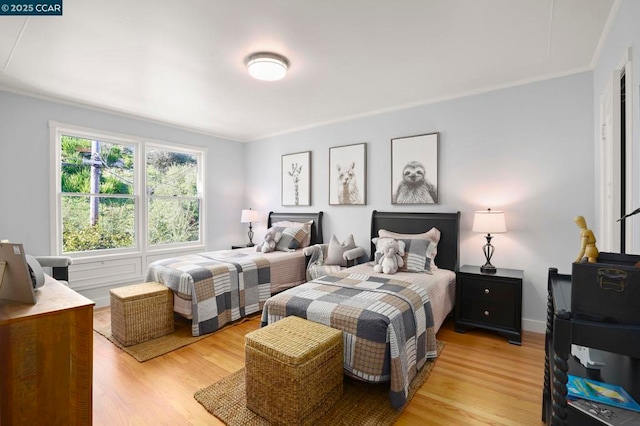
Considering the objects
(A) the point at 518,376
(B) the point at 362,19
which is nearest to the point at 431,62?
(B) the point at 362,19

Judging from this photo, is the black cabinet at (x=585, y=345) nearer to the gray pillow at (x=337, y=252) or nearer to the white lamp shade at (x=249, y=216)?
the gray pillow at (x=337, y=252)

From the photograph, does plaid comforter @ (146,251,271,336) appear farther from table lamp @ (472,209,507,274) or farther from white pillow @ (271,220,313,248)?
table lamp @ (472,209,507,274)

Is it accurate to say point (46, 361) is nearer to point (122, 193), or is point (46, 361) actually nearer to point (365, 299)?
point (365, 299)

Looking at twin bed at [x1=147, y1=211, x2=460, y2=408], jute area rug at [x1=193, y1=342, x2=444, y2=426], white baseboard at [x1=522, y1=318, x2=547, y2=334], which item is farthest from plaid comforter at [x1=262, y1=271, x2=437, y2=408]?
white baseboard at [x1=522, y1=318, x2=547, y2=334]

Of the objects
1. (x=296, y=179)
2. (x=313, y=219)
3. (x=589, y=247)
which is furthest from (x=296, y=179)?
(x=589, y=247)

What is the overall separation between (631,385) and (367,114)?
372cm

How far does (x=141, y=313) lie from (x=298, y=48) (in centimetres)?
283

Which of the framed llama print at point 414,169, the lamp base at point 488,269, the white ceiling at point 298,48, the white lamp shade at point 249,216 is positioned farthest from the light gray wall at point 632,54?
the white lamp shade at point 249,216

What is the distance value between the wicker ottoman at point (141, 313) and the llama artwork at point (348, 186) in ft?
8.36

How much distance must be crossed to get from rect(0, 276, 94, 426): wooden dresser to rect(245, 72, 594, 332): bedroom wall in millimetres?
3394

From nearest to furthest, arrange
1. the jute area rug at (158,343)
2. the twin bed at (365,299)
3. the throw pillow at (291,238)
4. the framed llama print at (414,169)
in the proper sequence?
A: the twin bed at (365,299)
the jute area rug at (158,343)
the framed llama print at (414,169)
the throw pillow at (291,238)

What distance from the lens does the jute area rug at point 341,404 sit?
185cm

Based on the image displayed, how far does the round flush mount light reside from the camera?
8.43 ft

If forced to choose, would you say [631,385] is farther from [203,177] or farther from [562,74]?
[203,177]
